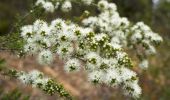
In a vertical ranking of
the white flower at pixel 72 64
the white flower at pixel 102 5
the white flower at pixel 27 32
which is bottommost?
the white flower at pixel 72 64

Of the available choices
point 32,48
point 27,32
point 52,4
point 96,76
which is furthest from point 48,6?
point 96,76

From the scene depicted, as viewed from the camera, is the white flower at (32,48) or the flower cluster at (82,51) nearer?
the flower cluster at (82,51)

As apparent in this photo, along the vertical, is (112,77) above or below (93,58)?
below

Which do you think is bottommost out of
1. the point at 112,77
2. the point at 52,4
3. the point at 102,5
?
the point at 112,77

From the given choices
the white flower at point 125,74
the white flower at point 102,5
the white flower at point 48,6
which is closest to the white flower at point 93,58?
the white flower at point 125,74

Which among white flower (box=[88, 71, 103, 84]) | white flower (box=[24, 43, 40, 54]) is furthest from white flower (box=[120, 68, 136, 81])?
white flower (box=[24, 43, 40, 54])

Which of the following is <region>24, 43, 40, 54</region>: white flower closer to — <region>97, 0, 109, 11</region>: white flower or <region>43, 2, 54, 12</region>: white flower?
<region>43, 2, 54, 12</region>: white flower

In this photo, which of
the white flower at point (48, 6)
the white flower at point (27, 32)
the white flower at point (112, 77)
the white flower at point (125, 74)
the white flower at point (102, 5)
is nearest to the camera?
the white flower at point (112, 77)

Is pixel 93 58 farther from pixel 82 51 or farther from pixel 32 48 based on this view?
pixel 32 48

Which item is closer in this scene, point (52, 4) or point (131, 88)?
point (131, 88)

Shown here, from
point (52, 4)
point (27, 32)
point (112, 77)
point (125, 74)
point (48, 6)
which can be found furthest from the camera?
point (52, 4)

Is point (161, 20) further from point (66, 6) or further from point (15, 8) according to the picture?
point (66, 6)

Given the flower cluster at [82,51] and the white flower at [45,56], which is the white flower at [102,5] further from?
the white flower at [45,56]
